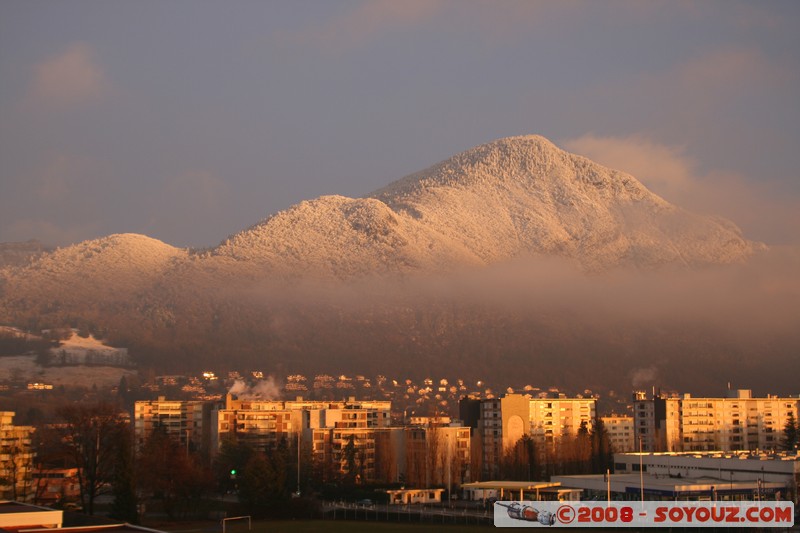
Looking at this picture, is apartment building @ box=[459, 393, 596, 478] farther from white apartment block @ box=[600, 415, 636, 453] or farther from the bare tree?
the bare tree

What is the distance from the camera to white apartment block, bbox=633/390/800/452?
352ft

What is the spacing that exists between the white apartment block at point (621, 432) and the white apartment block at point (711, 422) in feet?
15.3

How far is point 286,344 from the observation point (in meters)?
169

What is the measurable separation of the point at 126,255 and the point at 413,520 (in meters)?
133

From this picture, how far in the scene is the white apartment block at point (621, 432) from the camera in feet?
378

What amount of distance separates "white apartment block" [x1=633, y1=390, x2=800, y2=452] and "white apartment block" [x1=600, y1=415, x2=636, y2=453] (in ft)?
15.3

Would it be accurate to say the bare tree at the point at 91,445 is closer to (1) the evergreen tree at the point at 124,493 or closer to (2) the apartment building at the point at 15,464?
(2) the apartment building at the point at 15,464

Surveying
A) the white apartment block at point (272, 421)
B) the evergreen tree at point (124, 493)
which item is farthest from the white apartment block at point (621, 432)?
the evergreen tree at point (124, 493)

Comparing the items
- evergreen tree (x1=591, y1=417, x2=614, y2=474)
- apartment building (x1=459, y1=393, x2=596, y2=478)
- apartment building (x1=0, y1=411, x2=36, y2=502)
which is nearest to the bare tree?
apartment building (x1=0, y1=411, x2=36, y2=502)

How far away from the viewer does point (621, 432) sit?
118000 millimetres

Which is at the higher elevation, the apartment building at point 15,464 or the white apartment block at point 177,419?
the white apartment block at point 177,419

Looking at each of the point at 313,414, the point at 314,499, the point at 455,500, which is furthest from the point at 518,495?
the point at 313,414

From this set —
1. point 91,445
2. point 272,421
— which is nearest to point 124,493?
point 91,445

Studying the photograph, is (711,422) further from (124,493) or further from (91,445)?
(124,493)
